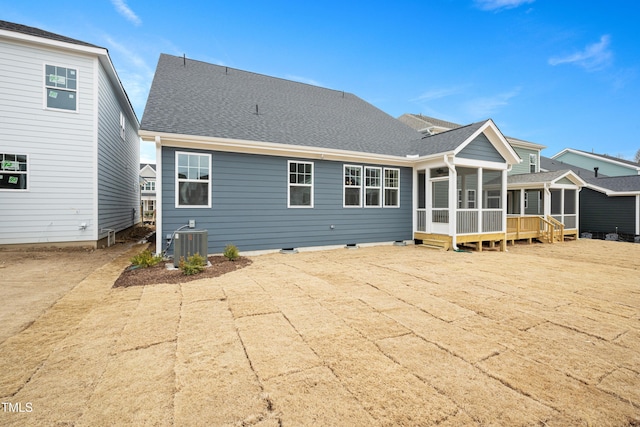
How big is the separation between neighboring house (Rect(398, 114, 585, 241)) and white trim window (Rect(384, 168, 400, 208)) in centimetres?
540

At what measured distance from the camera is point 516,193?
16.7 metres

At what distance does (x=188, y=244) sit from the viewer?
6598 mm

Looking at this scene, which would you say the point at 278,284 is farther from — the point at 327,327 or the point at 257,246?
the point at 257,246

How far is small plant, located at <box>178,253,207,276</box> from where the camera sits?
588 cm

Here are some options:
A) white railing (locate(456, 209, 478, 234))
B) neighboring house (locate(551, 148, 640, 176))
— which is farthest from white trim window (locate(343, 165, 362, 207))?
neighboring house (locate(551, 148, 640, 176))

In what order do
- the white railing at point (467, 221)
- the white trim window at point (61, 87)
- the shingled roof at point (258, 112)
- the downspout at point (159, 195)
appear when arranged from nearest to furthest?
1. the downspout at point (159, 195)
2. the shingled roof at point (258, 112)
3. the white trim window at point (61, 87)
4. the white railing at point (467, 221)

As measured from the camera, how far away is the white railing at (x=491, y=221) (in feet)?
35.0

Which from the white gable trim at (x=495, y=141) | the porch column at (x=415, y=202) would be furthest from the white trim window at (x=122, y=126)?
the white gable trim at (x=495, y=141)

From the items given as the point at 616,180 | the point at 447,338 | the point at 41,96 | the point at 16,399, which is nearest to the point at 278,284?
the point at 447,338

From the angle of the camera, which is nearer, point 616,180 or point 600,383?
point 600,383

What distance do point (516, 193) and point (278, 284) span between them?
55.2ft

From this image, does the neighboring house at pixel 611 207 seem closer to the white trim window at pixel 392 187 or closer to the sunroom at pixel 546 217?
the sunroom at pixel 546 217

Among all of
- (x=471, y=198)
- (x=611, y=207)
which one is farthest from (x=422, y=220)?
(x=611, y=207)

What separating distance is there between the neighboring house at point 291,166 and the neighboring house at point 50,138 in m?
2.52
